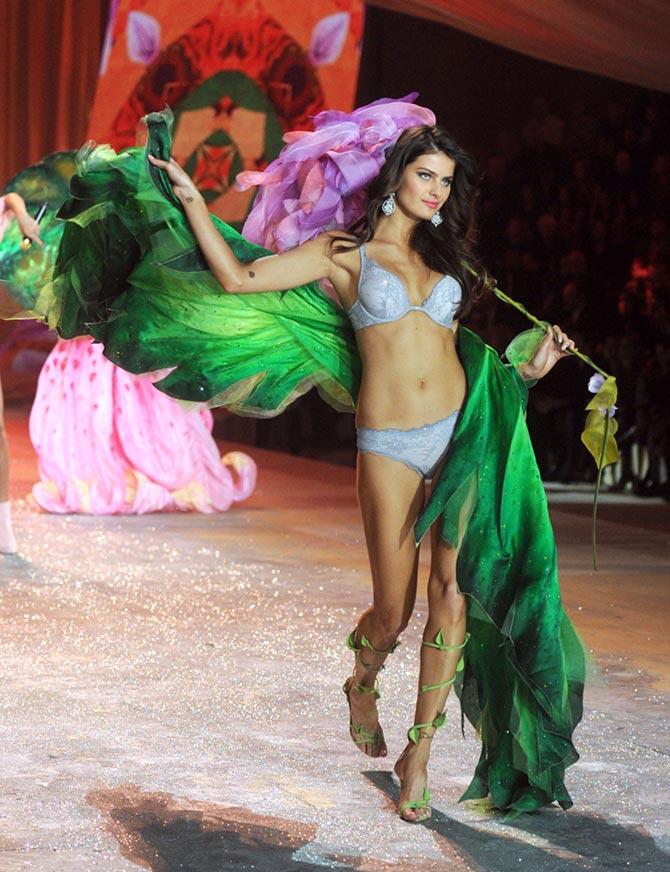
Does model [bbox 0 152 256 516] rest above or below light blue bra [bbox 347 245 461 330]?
below

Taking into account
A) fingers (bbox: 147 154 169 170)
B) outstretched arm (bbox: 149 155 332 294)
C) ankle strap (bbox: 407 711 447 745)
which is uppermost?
fingers (bbox: 147 154 169 170)

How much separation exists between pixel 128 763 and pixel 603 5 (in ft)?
11.5

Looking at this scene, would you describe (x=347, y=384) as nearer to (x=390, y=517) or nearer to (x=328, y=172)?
(x=390, y=517)

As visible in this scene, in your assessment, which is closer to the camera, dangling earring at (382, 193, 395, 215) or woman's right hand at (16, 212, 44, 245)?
dangling earring at (382, 193, 395, 215)

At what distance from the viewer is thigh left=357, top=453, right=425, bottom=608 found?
11.1ft

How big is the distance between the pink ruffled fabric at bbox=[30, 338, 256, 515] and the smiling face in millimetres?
4409

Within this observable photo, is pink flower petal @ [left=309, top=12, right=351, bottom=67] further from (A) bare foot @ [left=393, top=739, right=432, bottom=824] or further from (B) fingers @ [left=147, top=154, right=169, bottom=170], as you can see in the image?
(A) bare foot @ [left=393, top=739, right=432, bottom=824]

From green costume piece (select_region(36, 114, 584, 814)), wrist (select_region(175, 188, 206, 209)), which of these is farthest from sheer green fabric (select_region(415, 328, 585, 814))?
wrist (select_region(175, 188, 206, 209))

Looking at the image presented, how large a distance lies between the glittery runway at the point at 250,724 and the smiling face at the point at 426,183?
1086 mm

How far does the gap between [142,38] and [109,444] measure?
4.10 metres

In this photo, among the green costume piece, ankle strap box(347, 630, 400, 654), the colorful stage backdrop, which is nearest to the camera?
the green costume piece

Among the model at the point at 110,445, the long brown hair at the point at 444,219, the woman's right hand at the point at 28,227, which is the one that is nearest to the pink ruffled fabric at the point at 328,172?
the long brown hair at the point at 444,219

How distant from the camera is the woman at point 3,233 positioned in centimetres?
579

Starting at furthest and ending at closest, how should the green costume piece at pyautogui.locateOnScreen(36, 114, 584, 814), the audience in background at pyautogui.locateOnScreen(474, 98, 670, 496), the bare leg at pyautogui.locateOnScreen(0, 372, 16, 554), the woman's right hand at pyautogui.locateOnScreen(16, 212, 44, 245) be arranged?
the audience in background at pyautogui.locateOnScreen(474, 98, 670, 496)
the bare leg at pyautogui.locateOnScreen(0, 372, 16, 554)
the woman's right hand at pyautogui.locateOnScreen(16, 212, 44, 245)
the green costume piece at pyautogui.locateOnScreen(36, 114, 584, 814)
